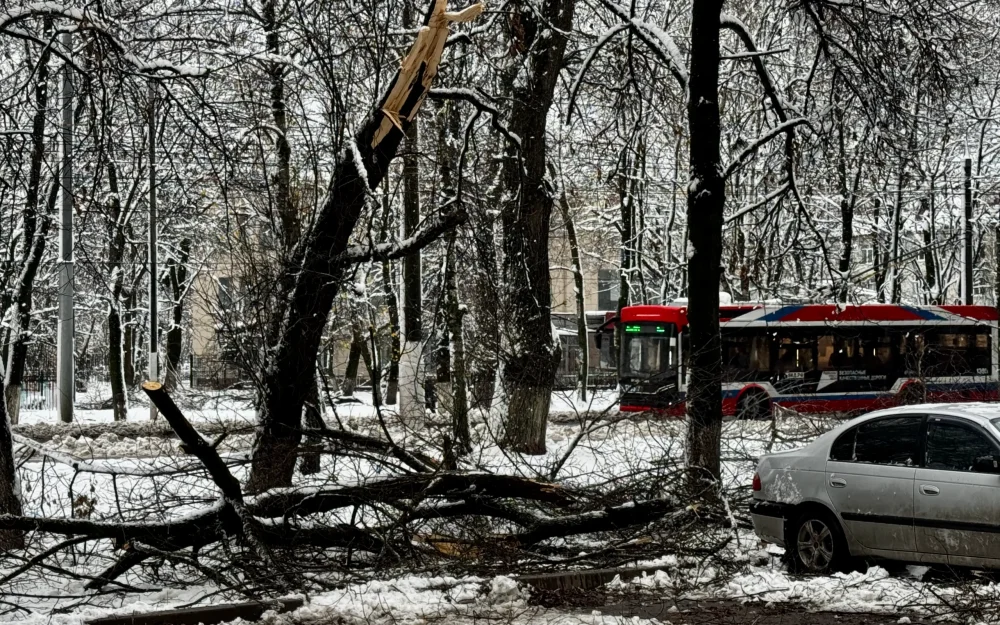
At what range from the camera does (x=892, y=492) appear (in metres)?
8.81

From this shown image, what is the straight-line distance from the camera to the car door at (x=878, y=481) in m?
8.75

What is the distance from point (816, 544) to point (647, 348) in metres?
19.0

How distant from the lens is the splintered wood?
10781mm

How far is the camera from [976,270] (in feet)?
160

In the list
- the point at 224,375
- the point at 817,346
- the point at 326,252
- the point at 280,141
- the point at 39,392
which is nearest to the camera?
the point at 326,252

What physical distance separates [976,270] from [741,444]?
3959 centimetres

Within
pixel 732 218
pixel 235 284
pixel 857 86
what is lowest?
pixel 235 284

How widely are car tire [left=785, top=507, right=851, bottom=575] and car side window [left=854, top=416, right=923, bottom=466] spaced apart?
0.61 metres

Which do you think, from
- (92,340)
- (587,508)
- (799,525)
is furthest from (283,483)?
(92,340)

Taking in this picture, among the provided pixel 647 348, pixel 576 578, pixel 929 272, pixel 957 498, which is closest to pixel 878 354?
pixel 647 348

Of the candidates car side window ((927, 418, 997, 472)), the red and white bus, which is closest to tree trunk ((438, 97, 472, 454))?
car side window ((927, 418, 997, 472))

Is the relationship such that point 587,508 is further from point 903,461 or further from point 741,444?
point 741,444

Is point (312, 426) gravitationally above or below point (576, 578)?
above

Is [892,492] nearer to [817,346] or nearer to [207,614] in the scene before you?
[207,614]
